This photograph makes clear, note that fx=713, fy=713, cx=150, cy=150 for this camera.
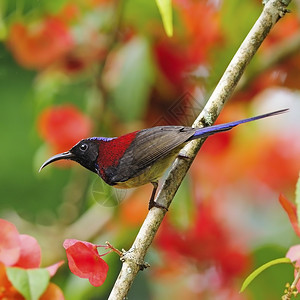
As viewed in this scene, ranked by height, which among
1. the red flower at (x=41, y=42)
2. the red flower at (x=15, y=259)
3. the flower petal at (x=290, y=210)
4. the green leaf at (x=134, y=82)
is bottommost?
the flower petal at (x=290, y=210)

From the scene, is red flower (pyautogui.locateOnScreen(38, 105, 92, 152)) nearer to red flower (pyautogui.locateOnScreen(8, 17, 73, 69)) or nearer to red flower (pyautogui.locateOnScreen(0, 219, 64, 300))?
red flower (pyautogui.locateOnScreen(8, 17, 73, 69))

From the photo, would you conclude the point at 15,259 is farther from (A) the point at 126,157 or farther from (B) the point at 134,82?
(B) the point at 134,82

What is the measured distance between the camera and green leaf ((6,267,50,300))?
840mm

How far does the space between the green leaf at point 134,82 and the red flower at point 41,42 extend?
5.9 inches

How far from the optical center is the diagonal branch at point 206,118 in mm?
821

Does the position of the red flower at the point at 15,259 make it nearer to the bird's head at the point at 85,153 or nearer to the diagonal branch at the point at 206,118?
the diagonal branch at the point at 206,118

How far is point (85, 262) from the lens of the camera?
0.85 m

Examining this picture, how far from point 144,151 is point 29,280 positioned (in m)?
0.37

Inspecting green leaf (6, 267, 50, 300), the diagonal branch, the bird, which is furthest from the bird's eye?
green leaf (6, 267, 50, 300)

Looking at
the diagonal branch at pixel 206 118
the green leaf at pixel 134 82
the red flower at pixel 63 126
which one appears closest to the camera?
the diagonal branch at pixel 206 118

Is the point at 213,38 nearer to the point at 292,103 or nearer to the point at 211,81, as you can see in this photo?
the point at 211,81

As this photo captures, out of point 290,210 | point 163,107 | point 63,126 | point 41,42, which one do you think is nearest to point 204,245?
point 163,107

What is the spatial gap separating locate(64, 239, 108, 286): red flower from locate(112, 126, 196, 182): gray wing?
0.93 ft

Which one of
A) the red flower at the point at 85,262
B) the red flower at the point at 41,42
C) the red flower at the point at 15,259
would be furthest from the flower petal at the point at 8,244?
the red flower at the point at 41,42
